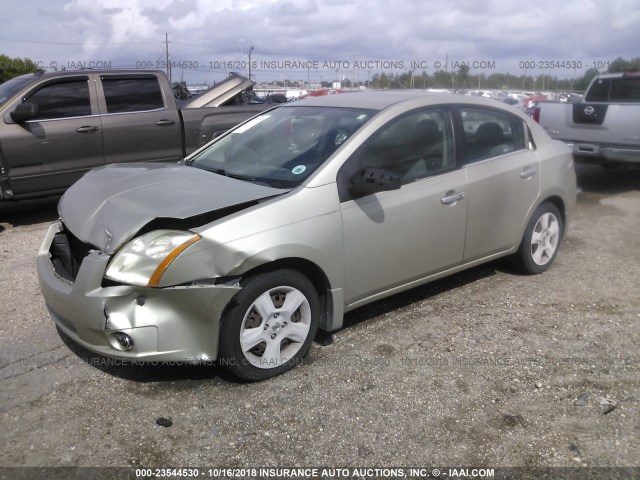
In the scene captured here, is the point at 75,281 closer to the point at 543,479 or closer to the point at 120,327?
the point at 120,327

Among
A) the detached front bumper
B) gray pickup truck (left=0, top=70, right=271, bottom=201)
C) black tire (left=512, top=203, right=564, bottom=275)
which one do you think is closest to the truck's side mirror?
gray pickup truck (left=0, top=70, right=271, bottom=201)

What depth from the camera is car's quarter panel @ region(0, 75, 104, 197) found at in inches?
255

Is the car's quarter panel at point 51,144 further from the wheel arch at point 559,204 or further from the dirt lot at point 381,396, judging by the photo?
the wheel arch at point 559,204

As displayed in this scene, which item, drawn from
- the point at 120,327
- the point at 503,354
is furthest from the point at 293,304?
the point at 503,354

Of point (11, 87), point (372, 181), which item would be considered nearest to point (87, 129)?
point (11, 87)

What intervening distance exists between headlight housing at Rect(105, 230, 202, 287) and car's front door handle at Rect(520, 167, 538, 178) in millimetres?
2891

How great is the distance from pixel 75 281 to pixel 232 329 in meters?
→ 0.89

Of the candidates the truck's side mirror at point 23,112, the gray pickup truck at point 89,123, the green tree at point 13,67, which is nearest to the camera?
the truck's side mirror at point 23,112

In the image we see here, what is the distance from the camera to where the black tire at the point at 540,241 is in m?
5.00

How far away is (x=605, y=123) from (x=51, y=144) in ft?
24.5

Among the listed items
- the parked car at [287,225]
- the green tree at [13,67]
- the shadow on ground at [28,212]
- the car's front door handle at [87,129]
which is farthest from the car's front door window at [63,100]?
the green tree at [13,67]

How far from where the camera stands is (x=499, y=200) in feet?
15.0

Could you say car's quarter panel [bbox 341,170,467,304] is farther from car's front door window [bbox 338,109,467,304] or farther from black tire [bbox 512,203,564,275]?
black tire [bbox 512,203,564,275]

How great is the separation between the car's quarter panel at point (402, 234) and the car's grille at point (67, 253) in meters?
1.61
